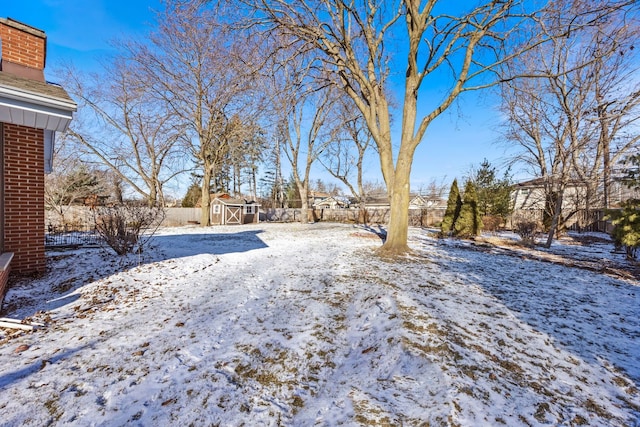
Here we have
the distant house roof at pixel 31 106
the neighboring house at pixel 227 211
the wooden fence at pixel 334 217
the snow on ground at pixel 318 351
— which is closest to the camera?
the snow on ground at pixel 318 351

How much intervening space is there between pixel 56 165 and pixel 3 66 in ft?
50.8

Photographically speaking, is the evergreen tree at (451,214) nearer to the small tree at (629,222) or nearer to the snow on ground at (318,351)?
the small tree at (629,222)

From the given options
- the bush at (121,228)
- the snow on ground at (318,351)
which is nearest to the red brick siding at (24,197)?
the snow on ground at (318,351)

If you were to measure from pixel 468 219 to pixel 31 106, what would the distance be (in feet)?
43.4

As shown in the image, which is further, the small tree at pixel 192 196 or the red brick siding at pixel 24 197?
the small tree at pixel 192 196

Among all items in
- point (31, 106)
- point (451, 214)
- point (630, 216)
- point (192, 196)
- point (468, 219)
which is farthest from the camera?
point (192, 196)

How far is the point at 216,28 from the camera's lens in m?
7.05

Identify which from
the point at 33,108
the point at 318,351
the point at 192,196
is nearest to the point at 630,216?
the point at 318,351

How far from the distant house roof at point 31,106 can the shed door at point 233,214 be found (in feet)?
61.4

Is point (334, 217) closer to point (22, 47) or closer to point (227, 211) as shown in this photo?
point (227, 211)

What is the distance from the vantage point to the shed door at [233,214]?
2212 cm

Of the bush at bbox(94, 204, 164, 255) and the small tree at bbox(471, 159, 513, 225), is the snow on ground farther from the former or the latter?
the small tree at bbox(471, 159, 513, 225)

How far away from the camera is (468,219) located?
11844mm

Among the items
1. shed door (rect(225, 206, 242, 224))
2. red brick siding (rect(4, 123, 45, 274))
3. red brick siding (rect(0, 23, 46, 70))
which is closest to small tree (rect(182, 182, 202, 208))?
shed door (rect(225, 206, 242, 224))
